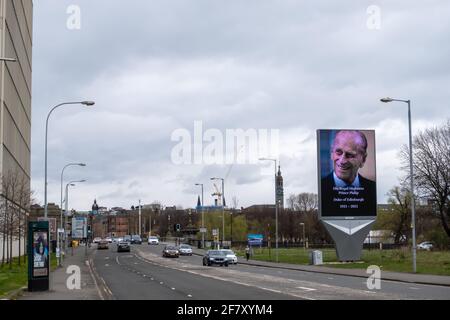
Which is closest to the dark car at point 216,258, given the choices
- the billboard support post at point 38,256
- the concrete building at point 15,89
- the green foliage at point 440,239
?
the concrete building at point 15,89

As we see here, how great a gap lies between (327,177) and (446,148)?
22.2 m

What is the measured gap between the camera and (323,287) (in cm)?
2939

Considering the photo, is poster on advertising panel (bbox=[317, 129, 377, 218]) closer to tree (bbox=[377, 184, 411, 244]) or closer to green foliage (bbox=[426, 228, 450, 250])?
green foliage (bbox=[426, 228, 450, 250])

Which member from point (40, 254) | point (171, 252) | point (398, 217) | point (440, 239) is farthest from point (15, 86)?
point (398, 217)

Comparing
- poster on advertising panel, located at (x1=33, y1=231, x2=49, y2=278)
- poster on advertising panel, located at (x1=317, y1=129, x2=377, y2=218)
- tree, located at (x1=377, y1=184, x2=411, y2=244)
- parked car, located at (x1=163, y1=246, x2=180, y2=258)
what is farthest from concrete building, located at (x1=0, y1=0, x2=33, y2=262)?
tree, located at (x1=377, y1=184, x2=411, y2=244)

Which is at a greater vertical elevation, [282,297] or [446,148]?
[446,148]

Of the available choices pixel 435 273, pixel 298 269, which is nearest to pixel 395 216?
pixel 298 269

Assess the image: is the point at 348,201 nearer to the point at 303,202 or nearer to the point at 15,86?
the point at 15,86

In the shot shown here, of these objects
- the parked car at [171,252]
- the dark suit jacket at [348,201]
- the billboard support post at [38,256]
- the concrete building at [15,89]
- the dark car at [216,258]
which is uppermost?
the concrete building at [15,89]

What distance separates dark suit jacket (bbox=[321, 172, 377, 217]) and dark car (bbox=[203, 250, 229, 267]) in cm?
955

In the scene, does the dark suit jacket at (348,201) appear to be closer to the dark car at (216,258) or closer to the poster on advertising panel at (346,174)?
the poster on advertising panel at (346,174)

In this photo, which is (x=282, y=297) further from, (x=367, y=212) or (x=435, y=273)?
(x=367, y=212)

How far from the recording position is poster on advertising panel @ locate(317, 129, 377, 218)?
5716 centimetres

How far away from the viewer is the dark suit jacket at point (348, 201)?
57.1m
